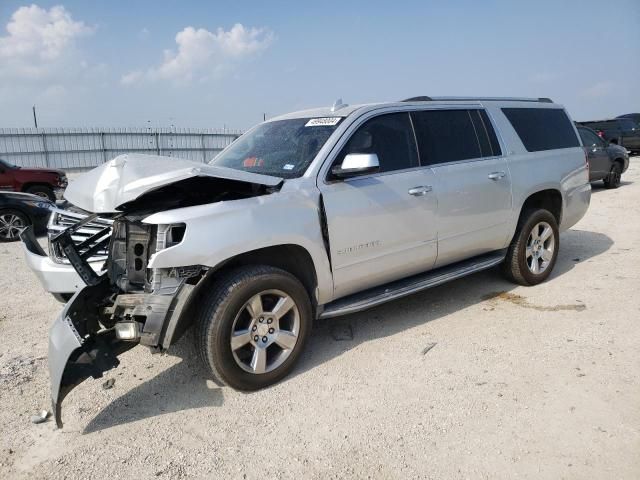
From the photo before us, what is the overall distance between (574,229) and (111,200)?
7.24 m

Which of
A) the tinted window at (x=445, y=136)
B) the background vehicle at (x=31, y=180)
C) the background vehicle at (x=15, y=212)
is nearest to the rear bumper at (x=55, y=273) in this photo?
the tinted window at (x=445, y=136)

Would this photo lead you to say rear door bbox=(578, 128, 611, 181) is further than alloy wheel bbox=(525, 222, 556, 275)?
Yes

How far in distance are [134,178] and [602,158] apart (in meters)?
12.1

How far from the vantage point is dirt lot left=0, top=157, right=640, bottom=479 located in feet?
8.09

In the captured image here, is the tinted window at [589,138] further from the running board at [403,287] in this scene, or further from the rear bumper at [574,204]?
the running board at [403,287]

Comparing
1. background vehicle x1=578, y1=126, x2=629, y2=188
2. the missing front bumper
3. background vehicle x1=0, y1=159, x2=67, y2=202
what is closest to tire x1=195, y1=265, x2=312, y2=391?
the missing front bumper

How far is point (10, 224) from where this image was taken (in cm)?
843

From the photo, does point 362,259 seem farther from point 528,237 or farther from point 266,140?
point 528,237

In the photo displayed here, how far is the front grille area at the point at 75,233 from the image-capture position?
360cm

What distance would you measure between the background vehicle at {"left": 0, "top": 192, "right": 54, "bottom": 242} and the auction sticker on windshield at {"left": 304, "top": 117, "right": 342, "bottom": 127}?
6.43m

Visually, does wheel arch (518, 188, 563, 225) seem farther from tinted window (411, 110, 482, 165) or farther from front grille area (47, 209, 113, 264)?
front grille area (47, 209, 113, 264)

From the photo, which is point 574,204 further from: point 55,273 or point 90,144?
point 90,144

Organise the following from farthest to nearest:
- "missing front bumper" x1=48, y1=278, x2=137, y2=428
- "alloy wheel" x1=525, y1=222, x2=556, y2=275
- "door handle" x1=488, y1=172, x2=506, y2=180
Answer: "alloy wheel" x1=525, y1=222, x2=556, y2=275 → "door handle" x1=488, y1=172, x2=506, y2=180 → "missing front bumper" x1=48, y1=278, x2=137, y2=428

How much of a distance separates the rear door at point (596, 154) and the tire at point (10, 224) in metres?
12.5
